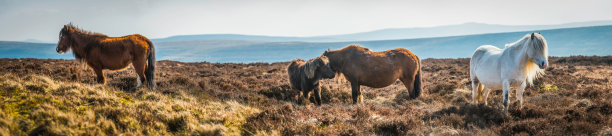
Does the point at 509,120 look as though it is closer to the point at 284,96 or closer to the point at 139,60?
the point at 284,96

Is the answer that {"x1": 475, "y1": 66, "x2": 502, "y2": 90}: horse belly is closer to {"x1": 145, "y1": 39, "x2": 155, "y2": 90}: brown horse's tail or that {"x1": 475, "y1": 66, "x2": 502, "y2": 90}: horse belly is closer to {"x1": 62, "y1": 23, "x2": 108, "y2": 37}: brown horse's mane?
{"x1": 145, "y1": 39, "x2": 155, "y2": 90}: brown horse's tail

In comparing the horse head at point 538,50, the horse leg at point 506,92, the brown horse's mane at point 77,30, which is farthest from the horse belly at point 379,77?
the brown horse's mane at point 77,30

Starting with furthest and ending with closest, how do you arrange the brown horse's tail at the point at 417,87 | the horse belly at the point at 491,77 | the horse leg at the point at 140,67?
1. the brown horse's tail at the point at 417,87
2. the horse leg at the point at 140,67
3. the horse belly at the point at 491,77

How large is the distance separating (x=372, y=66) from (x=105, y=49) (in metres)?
6.91

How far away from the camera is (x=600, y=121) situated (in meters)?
4.98

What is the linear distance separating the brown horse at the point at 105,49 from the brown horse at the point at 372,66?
4.93 metres

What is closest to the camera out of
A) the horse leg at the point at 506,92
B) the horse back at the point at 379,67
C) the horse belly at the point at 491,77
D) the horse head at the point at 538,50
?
the horse head at the point at 538,50

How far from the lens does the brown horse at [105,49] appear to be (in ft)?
26.1

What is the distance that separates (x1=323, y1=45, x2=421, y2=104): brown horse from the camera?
8.52m

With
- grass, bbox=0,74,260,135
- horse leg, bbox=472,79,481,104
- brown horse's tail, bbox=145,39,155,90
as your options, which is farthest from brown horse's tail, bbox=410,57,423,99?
brown horse's tail, bbox=145,39,155,90

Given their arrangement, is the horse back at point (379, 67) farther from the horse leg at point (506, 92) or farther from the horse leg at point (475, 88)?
the horse leg at point (506, 92)

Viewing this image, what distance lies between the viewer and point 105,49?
7.96 meters

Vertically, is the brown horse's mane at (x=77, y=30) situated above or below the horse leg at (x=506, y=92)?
above

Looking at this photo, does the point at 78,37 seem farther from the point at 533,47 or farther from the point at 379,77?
the point at 533,47
